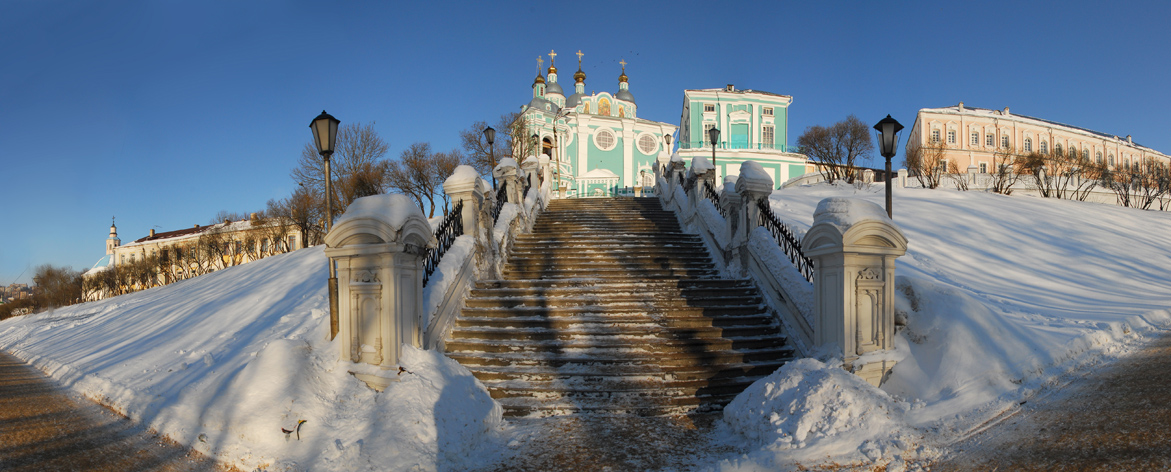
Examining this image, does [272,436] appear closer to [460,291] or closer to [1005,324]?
[460,291]

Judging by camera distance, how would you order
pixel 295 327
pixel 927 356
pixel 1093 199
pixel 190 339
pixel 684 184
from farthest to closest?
pixel 1093 199
pixel 684 184
pixel 190 339
pixel 295 327
pixel 927 356

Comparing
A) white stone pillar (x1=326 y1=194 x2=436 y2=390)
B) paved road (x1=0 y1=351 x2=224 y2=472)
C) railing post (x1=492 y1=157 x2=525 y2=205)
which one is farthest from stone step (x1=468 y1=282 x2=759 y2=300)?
railing post (x1=492 y1=157 x2=525 y2=205)

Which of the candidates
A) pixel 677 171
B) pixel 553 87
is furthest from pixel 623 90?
pixel 677 171

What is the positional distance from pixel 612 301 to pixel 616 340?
3.73 ft

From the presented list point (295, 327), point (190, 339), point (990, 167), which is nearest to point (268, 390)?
point (295, 327)

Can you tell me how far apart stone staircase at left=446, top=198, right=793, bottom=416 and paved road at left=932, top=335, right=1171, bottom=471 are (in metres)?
2.47

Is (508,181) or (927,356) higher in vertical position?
(508,181)

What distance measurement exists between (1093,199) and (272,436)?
3981cm

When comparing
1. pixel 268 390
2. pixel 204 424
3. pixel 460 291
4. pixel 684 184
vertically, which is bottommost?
pixel 204 424

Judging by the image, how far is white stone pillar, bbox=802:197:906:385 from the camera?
600cm

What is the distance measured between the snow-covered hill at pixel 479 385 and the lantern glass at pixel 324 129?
227 centimetres

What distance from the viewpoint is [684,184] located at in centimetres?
1507

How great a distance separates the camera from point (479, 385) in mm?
6094

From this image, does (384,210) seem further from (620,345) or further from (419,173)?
(419,173)
